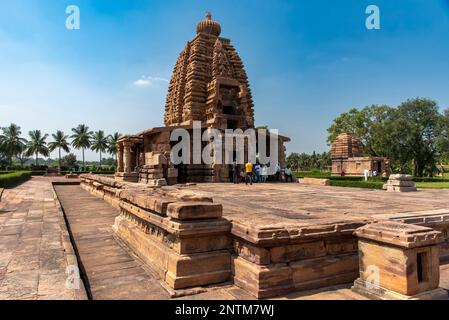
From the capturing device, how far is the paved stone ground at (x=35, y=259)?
302cm

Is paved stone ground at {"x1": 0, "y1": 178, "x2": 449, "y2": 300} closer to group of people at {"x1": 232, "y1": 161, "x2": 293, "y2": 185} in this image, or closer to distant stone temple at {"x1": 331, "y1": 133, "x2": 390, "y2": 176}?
group of people at {"x1": 232, "y1": 161, "x2": 293, "y2": 185}

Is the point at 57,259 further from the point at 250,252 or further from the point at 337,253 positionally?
the point at 337,253

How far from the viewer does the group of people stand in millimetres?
16078

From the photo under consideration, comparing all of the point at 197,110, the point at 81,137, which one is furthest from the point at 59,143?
the point at 197,110

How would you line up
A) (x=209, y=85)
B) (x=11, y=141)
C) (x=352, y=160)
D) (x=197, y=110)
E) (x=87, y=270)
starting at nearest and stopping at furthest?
(x=87, y=270)
(x=209, y=85)
(x=197, y=110)
(x=352, y=160)
(x=11, y=141)

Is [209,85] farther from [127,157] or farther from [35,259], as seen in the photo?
[35,259]

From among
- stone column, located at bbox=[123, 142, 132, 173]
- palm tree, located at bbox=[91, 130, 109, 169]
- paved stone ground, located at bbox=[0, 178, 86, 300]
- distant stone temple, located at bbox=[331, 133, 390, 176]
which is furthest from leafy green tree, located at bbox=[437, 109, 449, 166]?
palm tree, located at bbox=[91, 130, 109, 169]

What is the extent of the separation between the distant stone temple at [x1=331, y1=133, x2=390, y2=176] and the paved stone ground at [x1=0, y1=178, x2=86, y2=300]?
30.2m

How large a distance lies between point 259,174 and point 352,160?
19279 mm

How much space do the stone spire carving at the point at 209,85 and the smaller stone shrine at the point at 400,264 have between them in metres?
15.2

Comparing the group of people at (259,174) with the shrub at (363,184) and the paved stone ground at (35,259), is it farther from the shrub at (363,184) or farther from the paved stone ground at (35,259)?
the paved stone ground at (35,259)

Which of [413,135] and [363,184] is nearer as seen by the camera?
[363,184]

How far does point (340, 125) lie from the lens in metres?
46.6

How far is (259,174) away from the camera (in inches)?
691
